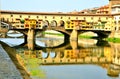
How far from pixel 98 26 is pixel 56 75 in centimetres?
4168

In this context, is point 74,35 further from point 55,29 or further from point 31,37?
point 31,37

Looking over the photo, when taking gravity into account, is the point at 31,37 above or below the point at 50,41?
above

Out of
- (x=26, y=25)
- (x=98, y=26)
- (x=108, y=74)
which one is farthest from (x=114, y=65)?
(x=98, y=26)

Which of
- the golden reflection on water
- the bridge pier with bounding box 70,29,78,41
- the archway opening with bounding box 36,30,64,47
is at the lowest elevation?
the archway opening with bounding box 36,30,64,47

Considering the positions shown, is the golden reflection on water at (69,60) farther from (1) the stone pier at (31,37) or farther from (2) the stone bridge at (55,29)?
(1) the stone pier at (31,37)

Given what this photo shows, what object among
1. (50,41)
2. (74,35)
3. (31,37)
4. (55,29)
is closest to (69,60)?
(31,37)

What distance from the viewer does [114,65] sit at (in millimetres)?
27938

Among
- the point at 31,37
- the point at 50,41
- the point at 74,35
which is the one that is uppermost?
the point at 31,37

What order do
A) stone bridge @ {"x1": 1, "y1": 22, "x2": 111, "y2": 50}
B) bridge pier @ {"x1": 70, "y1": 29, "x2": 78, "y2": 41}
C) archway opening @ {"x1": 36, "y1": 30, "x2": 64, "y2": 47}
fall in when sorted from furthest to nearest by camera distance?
bridge pier @ {"x1": 70, "y1": 29, "x2": 78, "y2": 41}, archway opening @ {"x1": 36, "y1": 30, "x2": 64, "y2": 47}, stone bridge @ {"x1": 1, "y1": 22, "x2": 111, "y2": 50}

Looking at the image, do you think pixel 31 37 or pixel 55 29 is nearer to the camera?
pixel 31 37

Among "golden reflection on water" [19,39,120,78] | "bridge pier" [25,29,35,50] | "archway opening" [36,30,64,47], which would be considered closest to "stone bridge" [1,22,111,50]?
"bridge pier" [25,29,35,50]

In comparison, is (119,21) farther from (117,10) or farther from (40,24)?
(40,24)

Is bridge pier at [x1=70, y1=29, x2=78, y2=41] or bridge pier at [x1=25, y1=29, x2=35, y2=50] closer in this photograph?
bridge pier at [x1=25, y1=29, x2=35, y2=50]

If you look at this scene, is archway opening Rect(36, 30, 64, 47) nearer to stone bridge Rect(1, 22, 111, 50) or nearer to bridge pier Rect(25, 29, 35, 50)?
bridge pier Rect(25, 29, 35, 50)
